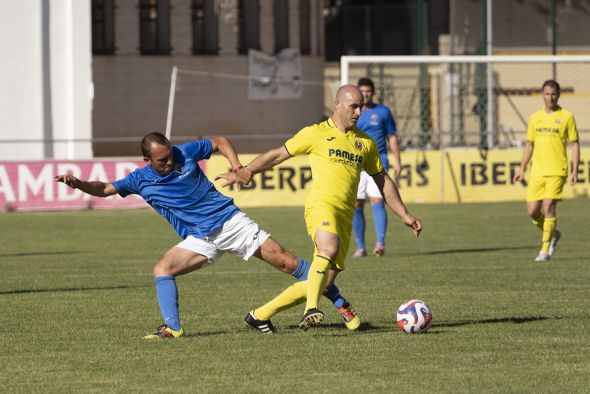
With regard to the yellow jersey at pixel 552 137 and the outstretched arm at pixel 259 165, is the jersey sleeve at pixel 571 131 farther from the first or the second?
the outstretched arm at pixel 259 165

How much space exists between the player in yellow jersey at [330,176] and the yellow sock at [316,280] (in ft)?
0.17

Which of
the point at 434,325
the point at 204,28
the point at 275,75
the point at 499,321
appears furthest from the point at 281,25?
the point at 434,325

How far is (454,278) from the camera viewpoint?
574 inches

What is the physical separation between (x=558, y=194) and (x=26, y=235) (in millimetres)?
9661

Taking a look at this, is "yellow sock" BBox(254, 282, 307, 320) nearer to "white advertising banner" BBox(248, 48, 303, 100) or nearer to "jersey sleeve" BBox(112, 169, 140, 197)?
"jersey sleeve" BBox(112, 169, 140, 197)

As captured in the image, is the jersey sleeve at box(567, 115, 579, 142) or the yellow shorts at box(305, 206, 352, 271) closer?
the yellow shorts at box(305, 206, 352, 271)

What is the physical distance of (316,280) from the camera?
32.6 ft

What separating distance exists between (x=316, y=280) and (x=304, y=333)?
0.56 metres

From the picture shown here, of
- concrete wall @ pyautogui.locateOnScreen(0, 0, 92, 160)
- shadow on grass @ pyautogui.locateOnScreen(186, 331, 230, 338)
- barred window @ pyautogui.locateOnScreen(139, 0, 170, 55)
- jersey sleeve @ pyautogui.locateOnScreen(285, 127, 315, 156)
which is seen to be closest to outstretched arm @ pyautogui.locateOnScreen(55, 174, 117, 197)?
shadow on grass @ pyautogui.locateOnScreen(186, 331, 230, 338)

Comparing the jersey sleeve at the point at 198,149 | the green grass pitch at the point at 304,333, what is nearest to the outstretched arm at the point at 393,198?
the green grass pitch at the point at 304,333

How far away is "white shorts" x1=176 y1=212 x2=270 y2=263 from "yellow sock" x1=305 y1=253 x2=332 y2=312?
52cm

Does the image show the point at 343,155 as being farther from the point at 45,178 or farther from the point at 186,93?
the point at 186,93

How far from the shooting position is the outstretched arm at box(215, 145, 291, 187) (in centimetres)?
1010

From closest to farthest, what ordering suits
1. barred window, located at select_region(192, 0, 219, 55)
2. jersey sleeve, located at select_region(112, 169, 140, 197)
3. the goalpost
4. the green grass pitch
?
1. the green grass pitch
2. jersey sleeve, located at select_region(112, 169, 140, 197)
3. the goalpost
4. barred window, located at select_region(192, 0, 219, 55)
